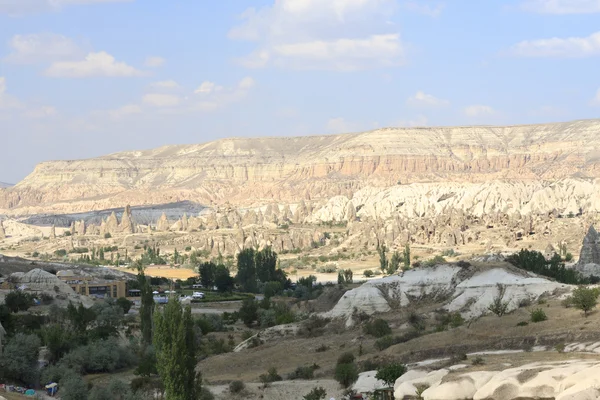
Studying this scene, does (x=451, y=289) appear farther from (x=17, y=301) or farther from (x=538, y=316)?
(x=17, y=301)

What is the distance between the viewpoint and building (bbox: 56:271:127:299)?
9203cm

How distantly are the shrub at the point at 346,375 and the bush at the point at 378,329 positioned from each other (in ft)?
34.8

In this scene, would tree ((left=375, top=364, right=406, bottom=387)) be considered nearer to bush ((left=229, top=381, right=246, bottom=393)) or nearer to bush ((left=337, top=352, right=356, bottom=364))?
bush ((left=229, top=381, right=246, bottom=393))

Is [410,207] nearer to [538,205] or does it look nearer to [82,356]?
[538,205]

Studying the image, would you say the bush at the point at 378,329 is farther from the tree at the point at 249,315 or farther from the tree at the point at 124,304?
the tree at the point at 124,304

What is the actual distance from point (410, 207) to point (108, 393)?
460 ft

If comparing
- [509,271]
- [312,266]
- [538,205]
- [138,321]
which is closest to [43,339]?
[138,321]

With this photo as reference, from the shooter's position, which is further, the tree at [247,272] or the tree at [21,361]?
the tree at [247,272]

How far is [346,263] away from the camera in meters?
126

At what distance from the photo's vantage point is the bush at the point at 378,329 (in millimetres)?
54938

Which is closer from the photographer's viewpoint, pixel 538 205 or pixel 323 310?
pixel 323 310

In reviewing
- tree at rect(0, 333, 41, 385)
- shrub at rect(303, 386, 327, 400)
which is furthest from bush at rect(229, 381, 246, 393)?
tree at rect(0, 333, 41, 385)

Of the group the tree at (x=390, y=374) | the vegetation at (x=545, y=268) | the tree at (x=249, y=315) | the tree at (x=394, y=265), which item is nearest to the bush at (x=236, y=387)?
the tree at (x=390, y=374)

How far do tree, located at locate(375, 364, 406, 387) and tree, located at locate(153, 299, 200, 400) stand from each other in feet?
21.7
